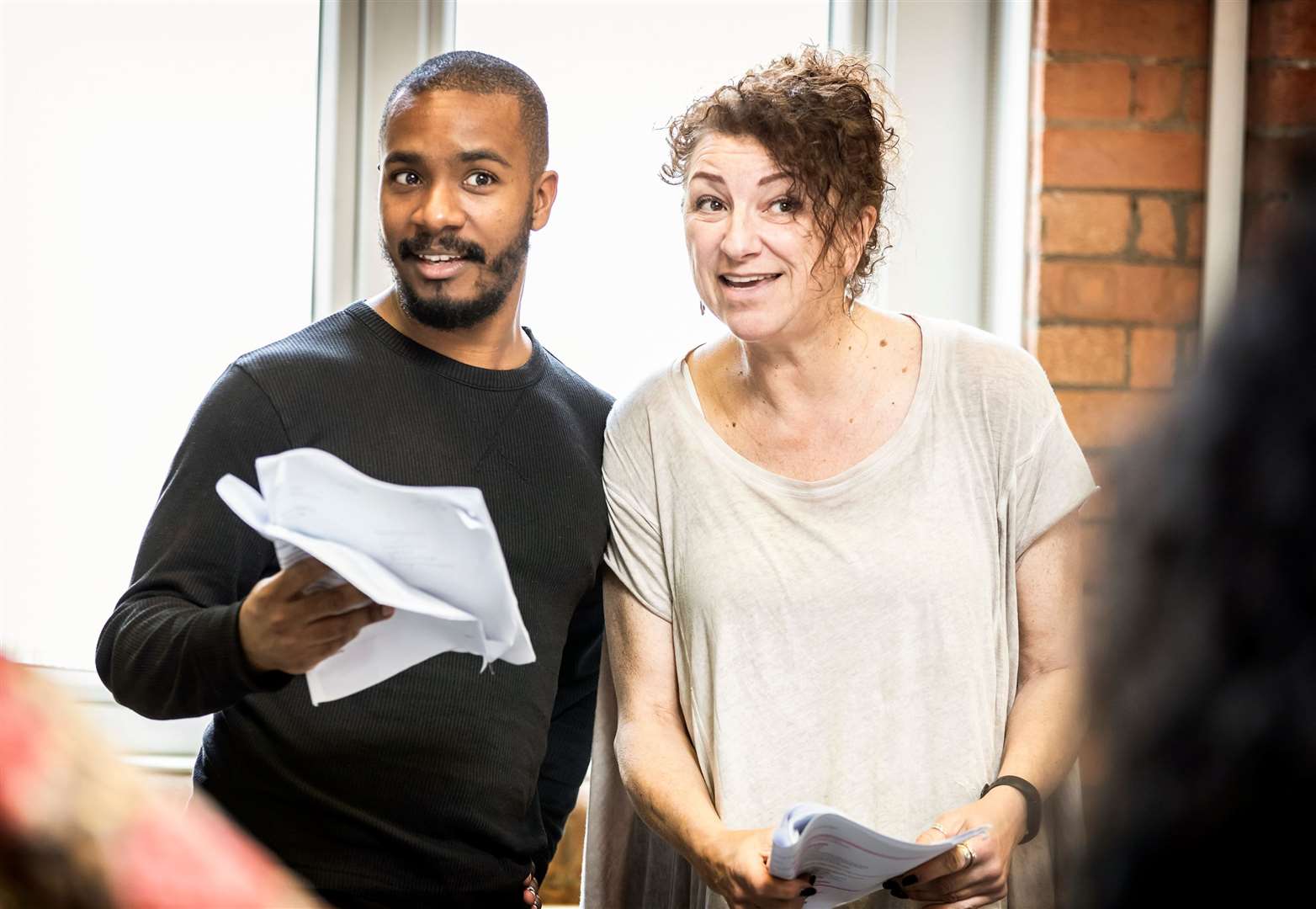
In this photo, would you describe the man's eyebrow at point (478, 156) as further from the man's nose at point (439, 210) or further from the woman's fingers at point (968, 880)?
the woman's fingers at point (968, 880)

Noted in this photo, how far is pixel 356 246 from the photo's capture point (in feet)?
8.36

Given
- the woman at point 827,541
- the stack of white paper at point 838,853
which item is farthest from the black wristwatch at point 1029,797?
the stack of white paper at point 838,853

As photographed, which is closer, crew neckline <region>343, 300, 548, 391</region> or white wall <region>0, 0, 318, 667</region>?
crew neckline <region>343, 300, 548, 391</region>

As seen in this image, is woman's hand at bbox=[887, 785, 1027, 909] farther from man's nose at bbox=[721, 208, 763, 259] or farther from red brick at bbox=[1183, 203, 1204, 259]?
red brick at bbox=[1183, 203, 1204, 259]

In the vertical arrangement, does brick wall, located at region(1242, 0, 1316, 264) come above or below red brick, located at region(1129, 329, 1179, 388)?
above

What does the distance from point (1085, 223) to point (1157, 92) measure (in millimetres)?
261

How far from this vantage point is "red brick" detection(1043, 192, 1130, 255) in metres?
2.32

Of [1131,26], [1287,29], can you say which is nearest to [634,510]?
[1131,26]

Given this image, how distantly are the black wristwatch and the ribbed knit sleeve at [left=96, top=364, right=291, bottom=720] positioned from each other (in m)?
0.85

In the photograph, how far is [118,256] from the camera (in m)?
2.51

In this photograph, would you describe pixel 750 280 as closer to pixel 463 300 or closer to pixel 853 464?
pixel 853 464

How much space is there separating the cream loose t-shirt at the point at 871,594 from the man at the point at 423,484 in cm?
17

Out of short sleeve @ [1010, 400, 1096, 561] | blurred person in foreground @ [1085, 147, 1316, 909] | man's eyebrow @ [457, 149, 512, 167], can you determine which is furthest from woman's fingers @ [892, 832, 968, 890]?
blurred person in foreground @ [1085, 147, 1316, 909]

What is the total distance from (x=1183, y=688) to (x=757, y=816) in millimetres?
1346
